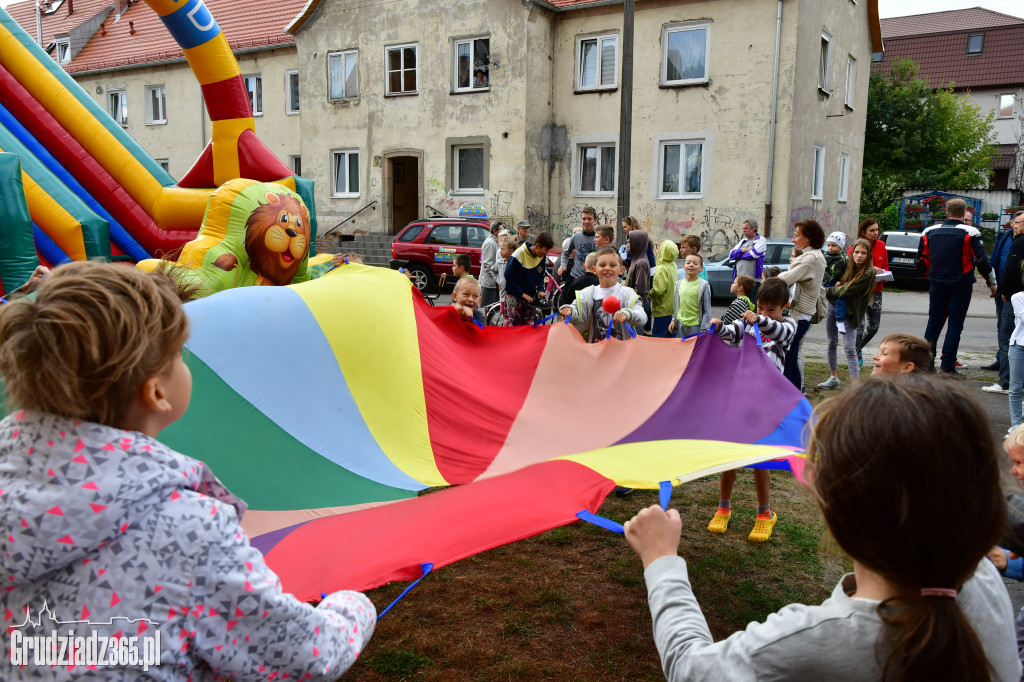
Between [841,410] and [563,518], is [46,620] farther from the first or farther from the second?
[563,518]

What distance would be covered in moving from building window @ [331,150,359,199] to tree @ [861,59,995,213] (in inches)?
731

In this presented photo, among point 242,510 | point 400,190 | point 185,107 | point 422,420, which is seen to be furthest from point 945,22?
point 242,510

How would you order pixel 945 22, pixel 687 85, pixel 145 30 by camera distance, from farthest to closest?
pixel 945 22 < pixel 145 30 < pixel 687 85

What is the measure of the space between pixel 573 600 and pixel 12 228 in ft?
15.6

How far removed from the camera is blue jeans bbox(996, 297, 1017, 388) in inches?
275

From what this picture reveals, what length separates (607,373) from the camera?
436 cm

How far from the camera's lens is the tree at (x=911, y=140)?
28484mm

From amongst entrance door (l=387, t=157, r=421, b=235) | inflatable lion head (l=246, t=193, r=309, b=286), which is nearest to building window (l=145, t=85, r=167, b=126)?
entrance door (l=387, t=157, r=421, b=235)

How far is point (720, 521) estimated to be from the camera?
450cm

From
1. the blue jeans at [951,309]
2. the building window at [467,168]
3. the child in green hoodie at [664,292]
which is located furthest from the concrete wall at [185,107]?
the blue jeans at [951,309]

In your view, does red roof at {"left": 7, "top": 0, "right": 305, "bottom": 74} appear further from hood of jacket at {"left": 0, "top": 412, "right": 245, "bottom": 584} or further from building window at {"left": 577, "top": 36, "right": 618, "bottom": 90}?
hood of jacket at {"left": 0, "top": 412, "right": 245, "bottom": 584}

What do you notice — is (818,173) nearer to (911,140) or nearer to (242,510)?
(911,140)

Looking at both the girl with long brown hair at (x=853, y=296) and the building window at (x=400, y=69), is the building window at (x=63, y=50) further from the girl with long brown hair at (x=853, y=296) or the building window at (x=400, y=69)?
the girl with long brown hair at (x=853, y=296)

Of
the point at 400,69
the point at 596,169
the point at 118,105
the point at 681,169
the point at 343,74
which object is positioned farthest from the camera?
the point at 118,105
